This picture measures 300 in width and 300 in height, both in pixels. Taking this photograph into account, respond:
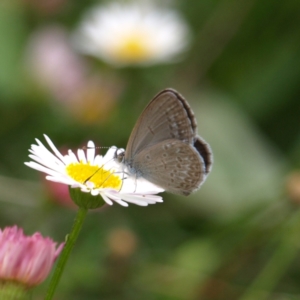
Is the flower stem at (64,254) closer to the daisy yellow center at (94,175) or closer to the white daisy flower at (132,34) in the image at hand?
the daisy yellow center at (94,175)

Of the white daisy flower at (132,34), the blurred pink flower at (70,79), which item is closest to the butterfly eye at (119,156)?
the blurred pink flower at (70,79)

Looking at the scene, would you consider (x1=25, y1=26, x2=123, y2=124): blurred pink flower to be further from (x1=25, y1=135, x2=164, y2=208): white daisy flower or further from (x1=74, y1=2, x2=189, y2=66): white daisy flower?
(x1=25, y1=135, x2=164, y2=208): white daisy flower

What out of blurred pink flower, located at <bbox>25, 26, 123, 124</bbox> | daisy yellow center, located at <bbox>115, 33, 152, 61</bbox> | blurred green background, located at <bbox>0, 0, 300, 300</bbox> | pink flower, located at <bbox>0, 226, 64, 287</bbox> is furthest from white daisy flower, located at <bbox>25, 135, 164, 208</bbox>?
daisy yellow center, located at <bbox>115, 33, 152, 61</bbox>

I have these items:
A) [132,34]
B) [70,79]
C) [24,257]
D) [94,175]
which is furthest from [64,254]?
[132,34]

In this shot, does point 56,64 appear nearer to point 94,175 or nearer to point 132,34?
point 132,34

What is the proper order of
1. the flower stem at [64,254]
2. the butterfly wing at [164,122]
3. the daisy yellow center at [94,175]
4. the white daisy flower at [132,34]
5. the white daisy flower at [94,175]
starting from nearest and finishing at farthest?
the flower stem at [64,254] → the white daisy flower at [94,175] → the daisy yellow center at [94,175] → the butterfly wing at [164,122] → the white daisy flower at [132,34]
